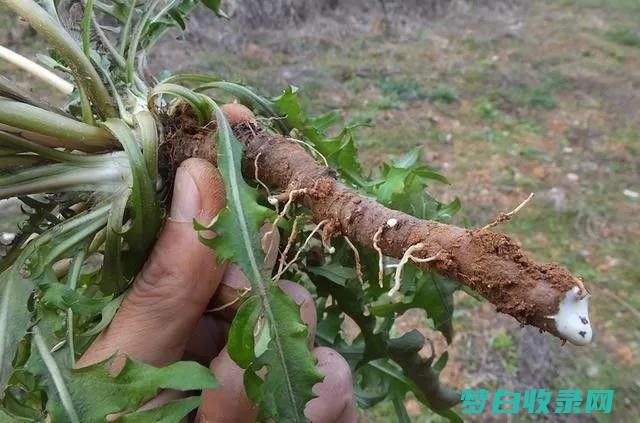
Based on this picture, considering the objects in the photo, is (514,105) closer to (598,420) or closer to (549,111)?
(549,111)

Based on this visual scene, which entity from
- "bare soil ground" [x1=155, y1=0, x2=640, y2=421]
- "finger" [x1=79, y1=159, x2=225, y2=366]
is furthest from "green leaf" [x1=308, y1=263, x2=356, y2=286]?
"bare soil ground" [x1=155, y1=0, x2=640, y2=421]

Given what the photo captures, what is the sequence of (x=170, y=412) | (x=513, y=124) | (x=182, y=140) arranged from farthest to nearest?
(x=513, y=124), (x=182, y=140), (x=170, y=412)

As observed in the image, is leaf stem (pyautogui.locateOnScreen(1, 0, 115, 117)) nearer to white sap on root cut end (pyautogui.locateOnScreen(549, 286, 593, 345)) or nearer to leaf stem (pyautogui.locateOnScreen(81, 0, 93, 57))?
leaf stem (pyautogui.locateOnScreen(81, 0, 93, 57))

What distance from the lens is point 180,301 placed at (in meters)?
1.46

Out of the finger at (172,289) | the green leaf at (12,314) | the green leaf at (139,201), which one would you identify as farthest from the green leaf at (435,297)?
the green leaf at (12,314)

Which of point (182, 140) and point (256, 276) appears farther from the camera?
point (182, 140)

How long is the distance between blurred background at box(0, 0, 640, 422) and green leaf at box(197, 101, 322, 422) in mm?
741

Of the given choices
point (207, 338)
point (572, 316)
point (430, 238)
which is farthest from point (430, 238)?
point (207, 338)

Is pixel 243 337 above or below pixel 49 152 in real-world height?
below

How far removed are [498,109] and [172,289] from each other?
17.3 ft

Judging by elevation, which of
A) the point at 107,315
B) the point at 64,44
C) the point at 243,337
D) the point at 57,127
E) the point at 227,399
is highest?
the point at 64,44

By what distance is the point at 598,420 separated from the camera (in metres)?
3.07

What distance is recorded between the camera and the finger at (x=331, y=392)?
159 cm

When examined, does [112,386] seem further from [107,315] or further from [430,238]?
[430,238]
